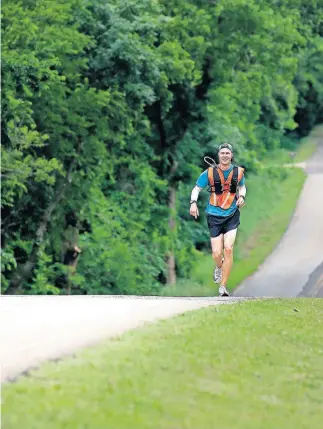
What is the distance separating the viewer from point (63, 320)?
35.2ft

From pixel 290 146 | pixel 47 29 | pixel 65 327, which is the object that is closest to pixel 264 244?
pixel 290 146

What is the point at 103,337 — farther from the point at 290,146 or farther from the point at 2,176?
the point at 290,146

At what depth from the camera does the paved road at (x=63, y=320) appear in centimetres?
865

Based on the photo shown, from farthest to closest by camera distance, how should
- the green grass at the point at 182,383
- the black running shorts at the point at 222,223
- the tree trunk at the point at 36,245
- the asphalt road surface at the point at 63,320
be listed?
the tree trunk at the point at 36,245 < the black running shorts at the point at 222,223 < the asphalt road surface at the point at 63,320 < the green grass at the point at 182,383

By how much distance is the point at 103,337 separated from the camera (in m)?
9.48

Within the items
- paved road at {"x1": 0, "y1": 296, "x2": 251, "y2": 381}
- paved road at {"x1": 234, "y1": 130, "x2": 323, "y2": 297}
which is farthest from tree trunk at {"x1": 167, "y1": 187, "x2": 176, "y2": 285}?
paved road at {"x1": 0, "y1": 296, "x2": 251, "y2": 381}

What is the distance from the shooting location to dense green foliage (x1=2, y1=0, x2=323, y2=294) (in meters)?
28.3

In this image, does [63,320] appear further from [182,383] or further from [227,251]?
[227,251]

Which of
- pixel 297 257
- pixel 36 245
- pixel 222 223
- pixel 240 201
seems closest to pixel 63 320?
pixel 240 201

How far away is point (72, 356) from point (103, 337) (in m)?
1.14

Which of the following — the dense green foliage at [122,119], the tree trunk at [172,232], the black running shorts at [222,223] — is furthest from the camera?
the tree trunk at [172,232]

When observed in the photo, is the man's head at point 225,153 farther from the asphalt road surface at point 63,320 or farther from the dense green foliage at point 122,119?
the dense green foliage at point 122,119

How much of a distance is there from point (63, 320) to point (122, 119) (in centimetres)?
2083

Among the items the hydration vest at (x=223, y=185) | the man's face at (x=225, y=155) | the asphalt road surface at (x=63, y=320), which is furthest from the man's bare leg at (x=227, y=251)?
the man's face at (x=225, y=155)
